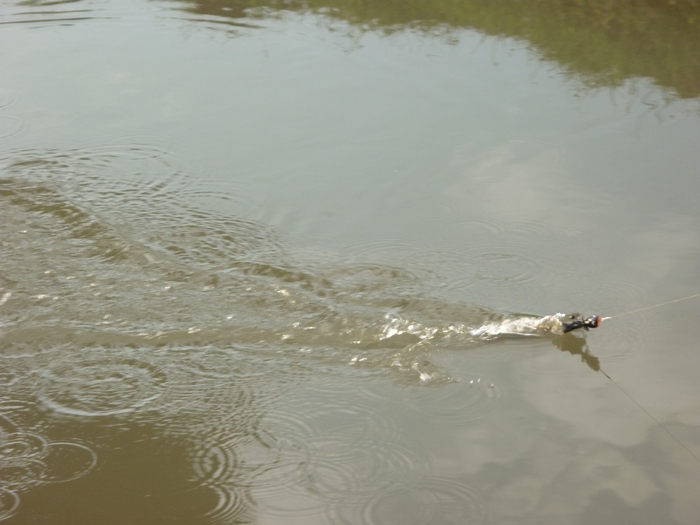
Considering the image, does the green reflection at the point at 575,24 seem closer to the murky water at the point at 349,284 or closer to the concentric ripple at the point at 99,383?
the murky water at the point at 349,284

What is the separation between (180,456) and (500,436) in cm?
149

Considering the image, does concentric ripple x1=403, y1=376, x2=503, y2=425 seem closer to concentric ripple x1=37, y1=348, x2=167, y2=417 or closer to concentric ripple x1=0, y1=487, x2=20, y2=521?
concentric ripple x1=37, y1=348, x2=167, y2=417

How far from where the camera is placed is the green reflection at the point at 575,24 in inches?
287

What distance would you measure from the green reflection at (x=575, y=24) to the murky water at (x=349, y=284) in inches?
2.5

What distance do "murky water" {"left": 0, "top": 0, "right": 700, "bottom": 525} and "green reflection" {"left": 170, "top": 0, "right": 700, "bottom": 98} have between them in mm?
64

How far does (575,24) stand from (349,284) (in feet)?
16.5

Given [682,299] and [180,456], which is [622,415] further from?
[180,456]

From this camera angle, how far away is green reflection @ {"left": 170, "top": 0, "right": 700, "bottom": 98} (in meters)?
7.30

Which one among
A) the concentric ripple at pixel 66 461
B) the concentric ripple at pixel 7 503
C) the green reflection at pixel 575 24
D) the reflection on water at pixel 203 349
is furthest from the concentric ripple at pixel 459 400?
the green reflection at pixel 575 24

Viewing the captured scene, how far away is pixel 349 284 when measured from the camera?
14.9 ft

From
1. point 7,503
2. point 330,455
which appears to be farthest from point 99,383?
point 330,455

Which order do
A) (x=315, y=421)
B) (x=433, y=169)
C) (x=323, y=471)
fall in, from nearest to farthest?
(x=323, y=471) < (x=315, y=421) < (x=433, y=169)

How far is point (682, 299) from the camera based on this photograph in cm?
446

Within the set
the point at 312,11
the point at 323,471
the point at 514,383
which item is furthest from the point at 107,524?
the point at 312,11
